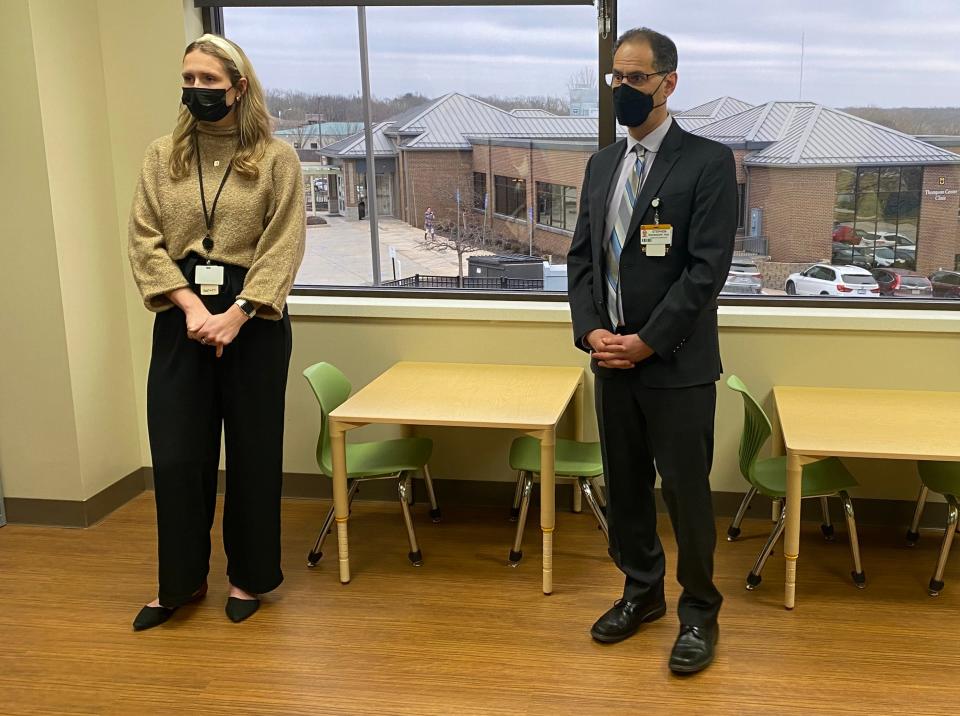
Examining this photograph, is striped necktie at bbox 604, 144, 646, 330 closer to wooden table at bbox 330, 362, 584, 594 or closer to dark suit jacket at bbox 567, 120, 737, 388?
dark suit jacket at bbox 567, 120, 737, 388

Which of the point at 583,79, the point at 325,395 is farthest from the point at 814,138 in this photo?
the point at 325,395

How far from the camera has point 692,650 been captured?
2.87m

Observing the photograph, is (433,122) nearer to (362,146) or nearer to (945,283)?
(362,146)

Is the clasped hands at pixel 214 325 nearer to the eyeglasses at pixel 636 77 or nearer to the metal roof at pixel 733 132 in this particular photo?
the eyeglasses at pixel 636 77

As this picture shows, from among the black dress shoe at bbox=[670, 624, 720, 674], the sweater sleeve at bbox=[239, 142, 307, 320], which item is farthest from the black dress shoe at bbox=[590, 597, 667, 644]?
the sweater sleeve at bbox=[239, 142, 307, 320]

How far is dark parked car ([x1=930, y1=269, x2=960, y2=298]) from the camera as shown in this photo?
3934 mm

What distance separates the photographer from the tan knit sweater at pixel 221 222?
2.99 meters

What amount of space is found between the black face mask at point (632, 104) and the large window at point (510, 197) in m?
1.51

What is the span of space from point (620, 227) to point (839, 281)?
1.63 metres

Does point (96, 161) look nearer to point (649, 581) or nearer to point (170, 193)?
point (170, 193)

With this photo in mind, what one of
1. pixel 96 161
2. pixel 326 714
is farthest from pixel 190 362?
pixel 96 161

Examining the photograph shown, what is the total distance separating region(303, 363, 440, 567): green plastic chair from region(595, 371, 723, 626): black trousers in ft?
3.05

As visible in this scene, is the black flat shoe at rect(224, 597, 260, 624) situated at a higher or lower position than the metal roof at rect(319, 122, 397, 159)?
lower

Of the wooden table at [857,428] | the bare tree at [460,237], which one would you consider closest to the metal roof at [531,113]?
the bare tree at [460,237]
